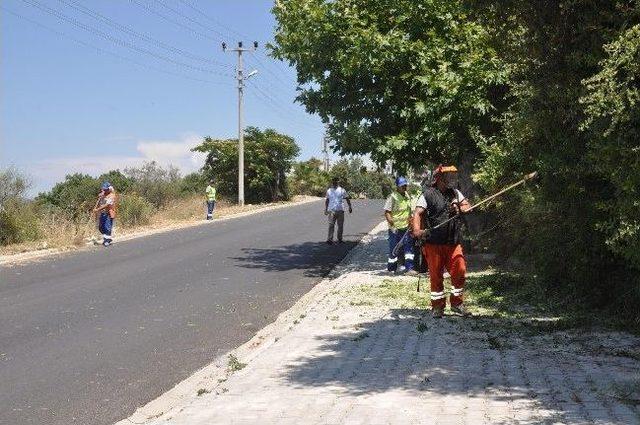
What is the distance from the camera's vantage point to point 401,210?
42.0 feet

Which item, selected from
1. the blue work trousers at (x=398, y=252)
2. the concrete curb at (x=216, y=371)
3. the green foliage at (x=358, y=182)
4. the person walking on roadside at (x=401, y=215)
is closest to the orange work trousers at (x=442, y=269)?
the concrete curb at (x=216, y=371)

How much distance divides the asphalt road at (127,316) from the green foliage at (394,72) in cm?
307

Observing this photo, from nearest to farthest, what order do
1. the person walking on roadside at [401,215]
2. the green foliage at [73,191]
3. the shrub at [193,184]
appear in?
the person walking on roadside at [401,215] < the green foliage at [73,191] < the shrub at [193,184]

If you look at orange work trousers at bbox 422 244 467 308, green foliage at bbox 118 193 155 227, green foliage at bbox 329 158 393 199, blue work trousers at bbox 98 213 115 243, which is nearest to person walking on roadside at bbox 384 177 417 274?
orange work trousers at bbox 422 244 467 308

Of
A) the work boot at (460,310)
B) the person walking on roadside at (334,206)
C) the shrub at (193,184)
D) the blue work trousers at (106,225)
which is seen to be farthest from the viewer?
the shrub at (193,184)

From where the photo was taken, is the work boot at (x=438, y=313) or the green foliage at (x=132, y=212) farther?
the green foliage at (x=132, y=212)

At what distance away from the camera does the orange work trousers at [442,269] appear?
27.5 ft

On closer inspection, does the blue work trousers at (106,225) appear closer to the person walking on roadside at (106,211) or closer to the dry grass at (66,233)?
the person walking on roadside at (106,211)

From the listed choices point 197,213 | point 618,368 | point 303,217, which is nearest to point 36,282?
point 618,368

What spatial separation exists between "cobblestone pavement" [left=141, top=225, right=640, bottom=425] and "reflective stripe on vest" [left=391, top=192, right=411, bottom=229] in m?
4.59

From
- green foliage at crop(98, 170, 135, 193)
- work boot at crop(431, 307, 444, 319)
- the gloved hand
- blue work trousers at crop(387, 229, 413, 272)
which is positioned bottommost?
work boot at crop(431, 307, 444, 319)

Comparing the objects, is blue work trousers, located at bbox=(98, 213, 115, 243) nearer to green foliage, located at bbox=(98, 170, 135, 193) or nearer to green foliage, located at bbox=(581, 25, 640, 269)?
green foliage, located at bbox=(581, 25, 640, 269)

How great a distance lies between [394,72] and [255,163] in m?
35.3

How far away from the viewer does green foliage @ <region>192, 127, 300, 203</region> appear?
48.5 m
